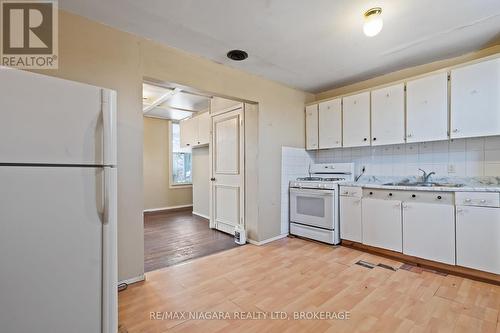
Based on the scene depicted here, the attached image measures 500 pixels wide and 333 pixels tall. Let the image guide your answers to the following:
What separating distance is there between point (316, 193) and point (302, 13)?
7.50 feet

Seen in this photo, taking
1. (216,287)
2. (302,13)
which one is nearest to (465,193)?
(302,13)

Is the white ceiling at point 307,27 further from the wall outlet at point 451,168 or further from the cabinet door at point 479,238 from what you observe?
the cabinet door at point 479,238

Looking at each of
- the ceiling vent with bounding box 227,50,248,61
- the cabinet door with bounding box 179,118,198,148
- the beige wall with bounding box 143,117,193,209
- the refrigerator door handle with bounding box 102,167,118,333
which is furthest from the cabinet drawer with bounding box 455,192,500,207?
the beige wall with bounding box 143,117,193,209

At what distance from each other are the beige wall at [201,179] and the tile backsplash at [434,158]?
2854 mm

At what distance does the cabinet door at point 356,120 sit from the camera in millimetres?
3268

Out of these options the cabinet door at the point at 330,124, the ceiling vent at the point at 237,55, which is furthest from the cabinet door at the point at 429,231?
the ceiling vent at the point at 237,55

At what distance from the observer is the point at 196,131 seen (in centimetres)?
509

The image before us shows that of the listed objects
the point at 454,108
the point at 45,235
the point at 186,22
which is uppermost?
the point at 186,22

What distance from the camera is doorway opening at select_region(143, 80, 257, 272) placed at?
11.2ft

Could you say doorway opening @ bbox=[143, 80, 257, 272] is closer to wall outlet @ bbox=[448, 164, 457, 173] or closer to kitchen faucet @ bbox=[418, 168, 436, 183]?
kitchen faucet @ bbox=[418, 168, 436, 183]

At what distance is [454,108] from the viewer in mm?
2549

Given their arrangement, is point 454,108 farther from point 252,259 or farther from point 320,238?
point 252,259

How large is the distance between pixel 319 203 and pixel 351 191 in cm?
47

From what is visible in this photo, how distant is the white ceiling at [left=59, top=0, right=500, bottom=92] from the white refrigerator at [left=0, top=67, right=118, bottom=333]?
1307mm
